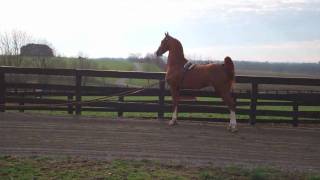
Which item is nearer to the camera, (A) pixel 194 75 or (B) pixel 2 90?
(A) pixel 194 75

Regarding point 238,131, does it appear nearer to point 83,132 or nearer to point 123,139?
point 123,139

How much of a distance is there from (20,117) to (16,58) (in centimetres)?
2683

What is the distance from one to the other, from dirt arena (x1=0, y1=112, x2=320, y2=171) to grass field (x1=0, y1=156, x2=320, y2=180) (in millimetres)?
447

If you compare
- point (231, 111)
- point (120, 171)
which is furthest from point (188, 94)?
point (120, 171)

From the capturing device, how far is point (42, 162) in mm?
8352

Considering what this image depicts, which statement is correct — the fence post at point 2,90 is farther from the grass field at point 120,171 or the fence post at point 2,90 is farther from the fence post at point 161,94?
the grass field at point 120,171

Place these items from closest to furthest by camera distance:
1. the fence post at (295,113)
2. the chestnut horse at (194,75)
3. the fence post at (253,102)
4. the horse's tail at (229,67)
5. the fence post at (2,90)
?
1. the horse's tail at (229,67)
2. the chestnut horse at (194,75)
3. the fence post at (253,102)
4. the fence post at (295,113)
5. the fence post at (2,90)

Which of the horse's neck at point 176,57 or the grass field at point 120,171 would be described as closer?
the grass field at point 120,171

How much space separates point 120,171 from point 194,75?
474cm

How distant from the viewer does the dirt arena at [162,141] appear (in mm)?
9078

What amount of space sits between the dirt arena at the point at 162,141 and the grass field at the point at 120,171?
45 cm

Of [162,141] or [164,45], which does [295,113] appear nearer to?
[164,45]

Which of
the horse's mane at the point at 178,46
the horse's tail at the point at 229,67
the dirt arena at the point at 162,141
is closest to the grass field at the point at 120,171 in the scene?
the dirt arena at the point at 162,141

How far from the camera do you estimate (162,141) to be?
408 inches
